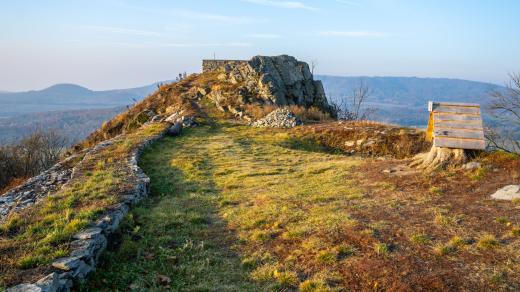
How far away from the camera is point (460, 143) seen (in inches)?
520

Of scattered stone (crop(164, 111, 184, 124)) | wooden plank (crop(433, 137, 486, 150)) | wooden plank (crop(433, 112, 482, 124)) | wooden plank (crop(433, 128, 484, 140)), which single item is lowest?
scattered stone (crop(164, 111, 184, 124))

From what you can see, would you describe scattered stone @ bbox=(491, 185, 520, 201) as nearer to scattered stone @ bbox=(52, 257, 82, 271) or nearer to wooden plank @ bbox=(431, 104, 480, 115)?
wooden plank @ bbox=(431, 104, 480, 115)

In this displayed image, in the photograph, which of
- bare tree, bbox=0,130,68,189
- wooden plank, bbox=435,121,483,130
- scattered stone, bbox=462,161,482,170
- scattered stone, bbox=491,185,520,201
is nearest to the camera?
scattered stone, bbox=491,185,520,201

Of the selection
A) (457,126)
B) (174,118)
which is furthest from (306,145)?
(174,118)

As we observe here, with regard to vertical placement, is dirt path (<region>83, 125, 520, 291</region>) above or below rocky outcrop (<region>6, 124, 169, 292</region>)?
below

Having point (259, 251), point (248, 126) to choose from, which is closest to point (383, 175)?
point (259, 251)

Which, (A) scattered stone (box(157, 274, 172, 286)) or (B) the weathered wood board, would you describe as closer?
(A) scattered stone (box(157, 274, 172, 286))

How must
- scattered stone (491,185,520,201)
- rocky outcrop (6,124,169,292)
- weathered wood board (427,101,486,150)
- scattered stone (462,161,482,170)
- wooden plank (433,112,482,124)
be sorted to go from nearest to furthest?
rocky outcrop (6,124,169,292), scattered stone (491,185,520,201), scattered stone (462,161,482,170), weathered wood board (427,101,486,150), wooden plank (433,112,482,124)

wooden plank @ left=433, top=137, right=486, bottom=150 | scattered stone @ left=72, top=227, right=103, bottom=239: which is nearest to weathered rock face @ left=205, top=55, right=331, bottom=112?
wooden plank @ left=433, top=137, right=486, bottom=150

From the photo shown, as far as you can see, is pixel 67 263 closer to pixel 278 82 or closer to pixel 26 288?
pixel 26 288

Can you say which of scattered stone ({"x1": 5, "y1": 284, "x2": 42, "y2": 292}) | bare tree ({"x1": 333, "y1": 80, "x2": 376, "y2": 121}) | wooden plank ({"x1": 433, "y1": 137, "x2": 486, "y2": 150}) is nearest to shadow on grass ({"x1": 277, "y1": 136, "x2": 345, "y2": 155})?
wooden plank ({"x1": 433, "y1": 137, "x2": 486, "y2": 150})

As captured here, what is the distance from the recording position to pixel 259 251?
29.6 ft

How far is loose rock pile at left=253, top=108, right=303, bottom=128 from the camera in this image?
91.5 feet

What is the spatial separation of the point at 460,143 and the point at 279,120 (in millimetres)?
16318
